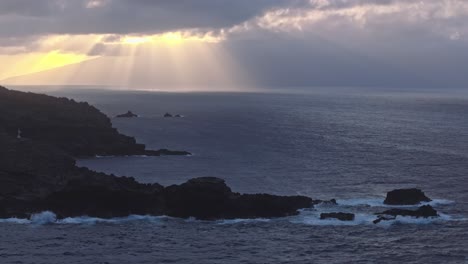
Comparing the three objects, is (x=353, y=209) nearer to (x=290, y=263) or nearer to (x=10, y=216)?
(x=290, y=263)

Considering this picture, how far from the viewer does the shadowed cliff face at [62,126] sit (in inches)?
5054

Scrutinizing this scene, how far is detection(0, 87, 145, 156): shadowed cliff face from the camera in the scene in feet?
421

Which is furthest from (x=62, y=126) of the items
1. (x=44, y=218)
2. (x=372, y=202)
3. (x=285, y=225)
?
(x=285, y=225)

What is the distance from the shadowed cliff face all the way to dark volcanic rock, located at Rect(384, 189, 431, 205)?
220 ft

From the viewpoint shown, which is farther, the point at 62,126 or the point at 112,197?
the point at 62,126

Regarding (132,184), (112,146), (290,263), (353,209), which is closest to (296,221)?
(353,209)

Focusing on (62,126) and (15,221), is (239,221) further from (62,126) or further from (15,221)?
(62,126)

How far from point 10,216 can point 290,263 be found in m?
35.2

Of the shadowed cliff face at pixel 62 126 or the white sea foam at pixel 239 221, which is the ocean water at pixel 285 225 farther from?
the shadowed cliff face at pixel 62 126

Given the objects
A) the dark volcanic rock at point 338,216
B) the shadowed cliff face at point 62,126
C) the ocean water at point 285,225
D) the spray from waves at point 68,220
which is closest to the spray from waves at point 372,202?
the ocean water at point 285,225

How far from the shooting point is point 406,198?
8181 cm

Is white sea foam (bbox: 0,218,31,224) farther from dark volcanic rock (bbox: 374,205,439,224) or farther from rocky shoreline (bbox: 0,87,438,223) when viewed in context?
dark volcanic rock (bbox: 374,205,439,224)

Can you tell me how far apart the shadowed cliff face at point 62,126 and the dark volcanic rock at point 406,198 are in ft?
220

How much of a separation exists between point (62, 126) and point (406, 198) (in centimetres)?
7946
